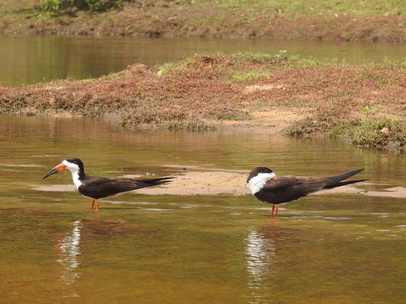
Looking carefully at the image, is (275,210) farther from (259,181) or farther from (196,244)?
(196,244)

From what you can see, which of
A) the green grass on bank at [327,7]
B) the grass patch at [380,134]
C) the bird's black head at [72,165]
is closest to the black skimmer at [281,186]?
the bird's black head at [72,165]

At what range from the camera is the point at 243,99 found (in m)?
26.3

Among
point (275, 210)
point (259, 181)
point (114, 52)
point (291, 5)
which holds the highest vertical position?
point (291, 5)

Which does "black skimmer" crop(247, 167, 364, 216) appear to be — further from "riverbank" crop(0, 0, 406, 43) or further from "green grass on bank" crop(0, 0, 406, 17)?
"green grass on bank" crop(0, 0, 406, 17)

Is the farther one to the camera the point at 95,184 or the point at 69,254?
the point at 95,184

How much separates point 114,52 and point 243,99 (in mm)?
28598

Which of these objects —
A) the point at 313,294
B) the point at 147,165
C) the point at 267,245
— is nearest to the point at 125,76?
the point at 147,165

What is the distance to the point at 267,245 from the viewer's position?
10547mm

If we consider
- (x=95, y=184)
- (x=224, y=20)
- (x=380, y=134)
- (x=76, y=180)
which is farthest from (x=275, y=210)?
(x=224, y=20)

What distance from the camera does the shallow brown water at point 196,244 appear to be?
28.4 ft

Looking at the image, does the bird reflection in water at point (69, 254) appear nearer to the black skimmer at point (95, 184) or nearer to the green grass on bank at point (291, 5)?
the black skimmer at point (95, 184)

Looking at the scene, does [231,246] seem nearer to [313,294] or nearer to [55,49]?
[313,294]

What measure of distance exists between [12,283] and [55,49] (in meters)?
48.1

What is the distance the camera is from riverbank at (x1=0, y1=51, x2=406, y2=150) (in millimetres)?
22219
